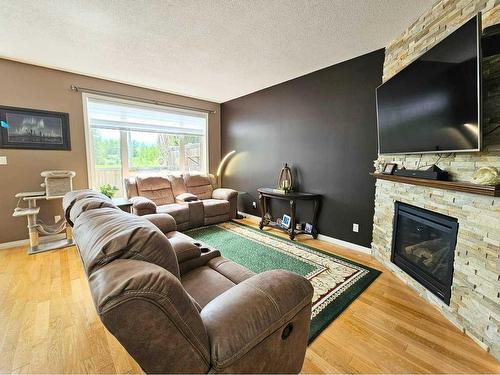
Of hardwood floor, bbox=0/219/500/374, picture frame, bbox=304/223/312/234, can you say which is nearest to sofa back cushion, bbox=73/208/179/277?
hardwood floor, bbox=0/219/500/374

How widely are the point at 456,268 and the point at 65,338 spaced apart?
2864mm

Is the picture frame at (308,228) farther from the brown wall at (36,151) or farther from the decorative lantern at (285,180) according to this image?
the brown wall at (36,151)

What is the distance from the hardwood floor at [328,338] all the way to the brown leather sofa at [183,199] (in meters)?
1.53

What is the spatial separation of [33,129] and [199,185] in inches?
101

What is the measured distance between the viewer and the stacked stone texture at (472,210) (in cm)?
147

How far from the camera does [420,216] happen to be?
210 cm

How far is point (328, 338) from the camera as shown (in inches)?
61.2

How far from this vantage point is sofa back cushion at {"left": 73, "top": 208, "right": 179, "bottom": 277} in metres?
0.76

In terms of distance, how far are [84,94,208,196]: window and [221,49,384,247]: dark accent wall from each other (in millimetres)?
1332

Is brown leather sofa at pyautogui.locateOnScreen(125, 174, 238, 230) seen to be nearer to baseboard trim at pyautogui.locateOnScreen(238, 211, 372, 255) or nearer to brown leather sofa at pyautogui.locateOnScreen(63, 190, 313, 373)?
baseboard trim at pyautogui.locateOnScreen(238, 211, 372, 255)

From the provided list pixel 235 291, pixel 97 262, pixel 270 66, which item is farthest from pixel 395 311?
pixel 270 66

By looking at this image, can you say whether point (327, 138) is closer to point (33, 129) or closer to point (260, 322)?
point (260, 322)

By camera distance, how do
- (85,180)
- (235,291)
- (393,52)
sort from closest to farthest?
(235,291) < (393,52) < (85,180)

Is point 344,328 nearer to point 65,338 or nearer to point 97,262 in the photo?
point 97,262
